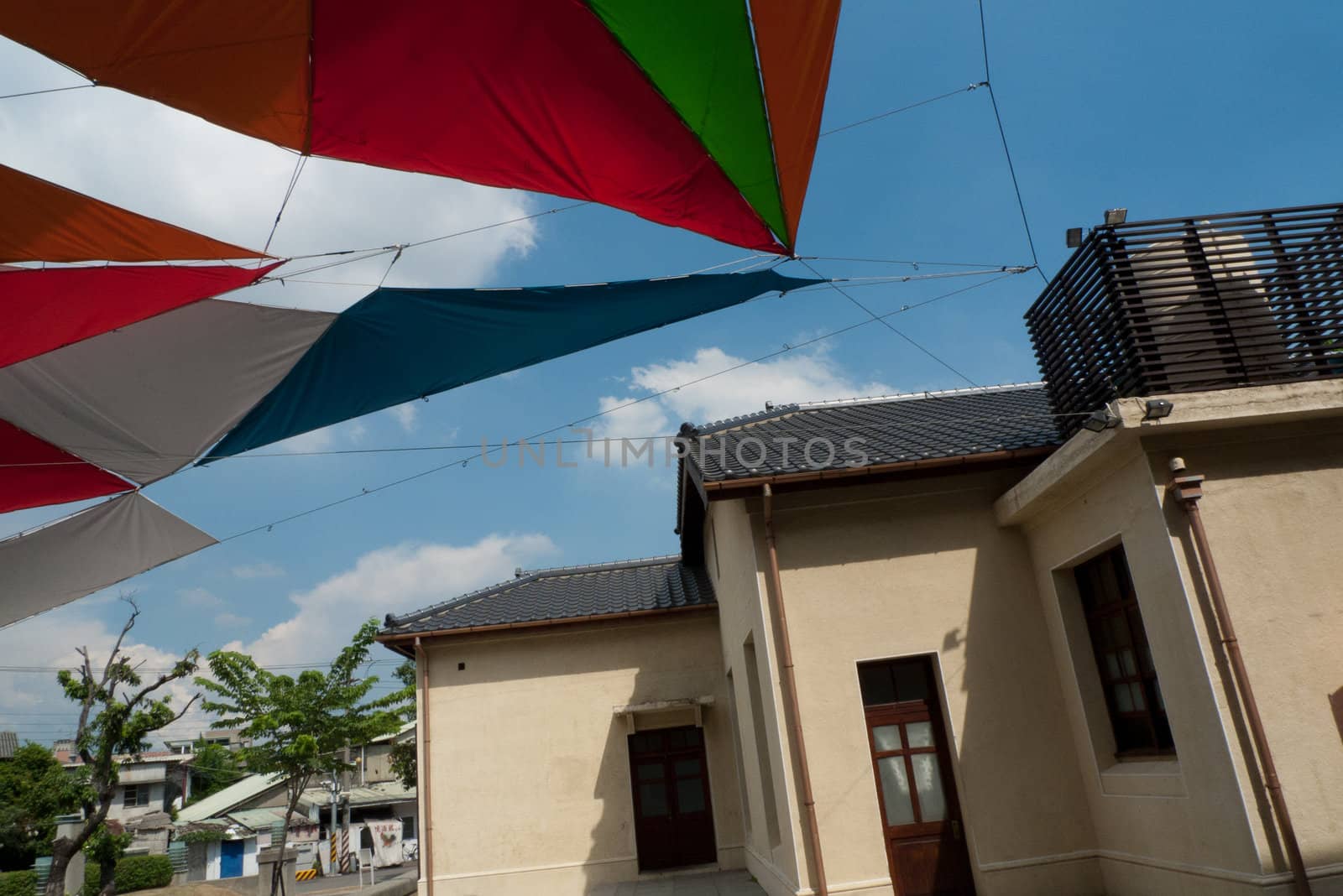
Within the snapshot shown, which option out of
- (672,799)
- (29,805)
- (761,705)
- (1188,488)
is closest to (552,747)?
(672,799)

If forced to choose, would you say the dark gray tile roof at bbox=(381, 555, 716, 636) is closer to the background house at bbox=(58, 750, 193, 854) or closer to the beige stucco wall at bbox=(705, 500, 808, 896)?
the beige stucco wall at bbox=(705, 500, 808, 896)

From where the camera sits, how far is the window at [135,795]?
3841 centimetres

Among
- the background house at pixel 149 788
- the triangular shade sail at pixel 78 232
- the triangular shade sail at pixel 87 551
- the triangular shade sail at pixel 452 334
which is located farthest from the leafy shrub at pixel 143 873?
the triangular shade sail at pixel 78 232

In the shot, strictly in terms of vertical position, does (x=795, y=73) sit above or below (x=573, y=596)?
above

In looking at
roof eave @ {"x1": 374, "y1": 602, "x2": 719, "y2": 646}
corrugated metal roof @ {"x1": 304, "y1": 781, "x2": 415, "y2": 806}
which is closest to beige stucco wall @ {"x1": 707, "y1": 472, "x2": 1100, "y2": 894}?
roof eave @ {"x1": 374, "y1": 602, "x2": 719, "y2": 646}

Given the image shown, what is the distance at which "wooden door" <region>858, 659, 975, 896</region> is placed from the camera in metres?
7.01

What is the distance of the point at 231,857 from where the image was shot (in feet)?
94.8

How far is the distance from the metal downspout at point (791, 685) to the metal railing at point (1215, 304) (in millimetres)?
2791

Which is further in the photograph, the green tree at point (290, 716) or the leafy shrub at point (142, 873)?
the leafy shrub at point (142, 873)

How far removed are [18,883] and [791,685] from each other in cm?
2312

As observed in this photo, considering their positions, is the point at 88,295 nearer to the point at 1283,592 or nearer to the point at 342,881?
the point at 1283,592

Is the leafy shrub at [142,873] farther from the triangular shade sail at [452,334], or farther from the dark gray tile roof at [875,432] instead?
the triangular shade sail at [452,334]

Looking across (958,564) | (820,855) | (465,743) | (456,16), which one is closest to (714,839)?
(465,743)

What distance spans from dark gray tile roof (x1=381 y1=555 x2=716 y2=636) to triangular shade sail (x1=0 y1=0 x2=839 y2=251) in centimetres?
812
